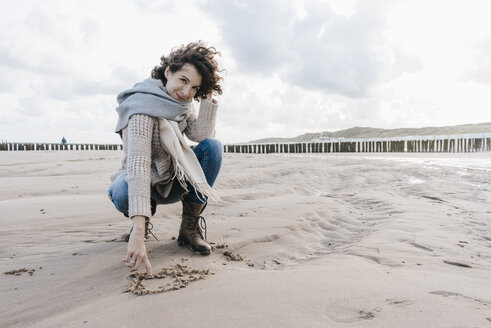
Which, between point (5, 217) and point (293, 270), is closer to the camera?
point (293, 270)

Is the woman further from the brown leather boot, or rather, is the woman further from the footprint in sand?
the footprint in sand

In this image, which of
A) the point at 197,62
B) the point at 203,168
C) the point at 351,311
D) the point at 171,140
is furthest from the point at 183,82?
the point at 351,311

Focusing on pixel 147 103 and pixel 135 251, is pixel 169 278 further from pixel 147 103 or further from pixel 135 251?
pixel 147 103

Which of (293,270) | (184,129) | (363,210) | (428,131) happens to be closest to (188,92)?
(184,129)

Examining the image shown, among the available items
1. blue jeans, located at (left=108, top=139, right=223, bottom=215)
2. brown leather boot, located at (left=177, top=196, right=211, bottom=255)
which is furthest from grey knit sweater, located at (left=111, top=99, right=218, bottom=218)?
brown leather boot, located at (left=177, top=196, right=211, bottom=255)

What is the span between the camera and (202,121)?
2580 mm

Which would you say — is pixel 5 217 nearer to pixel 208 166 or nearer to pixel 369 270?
pixel 208 166

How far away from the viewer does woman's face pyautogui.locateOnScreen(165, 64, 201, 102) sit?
2199 mm

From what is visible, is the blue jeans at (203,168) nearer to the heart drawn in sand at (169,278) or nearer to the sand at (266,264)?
the sand at (266,264)

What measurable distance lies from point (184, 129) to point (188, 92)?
42cm

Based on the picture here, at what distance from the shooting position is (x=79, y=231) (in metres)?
2.86

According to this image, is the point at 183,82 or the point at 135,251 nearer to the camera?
the point at 135,251

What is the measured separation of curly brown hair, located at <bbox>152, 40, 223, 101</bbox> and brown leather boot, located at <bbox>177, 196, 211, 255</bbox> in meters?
0.90

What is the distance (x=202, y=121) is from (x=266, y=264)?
3.91 feet
